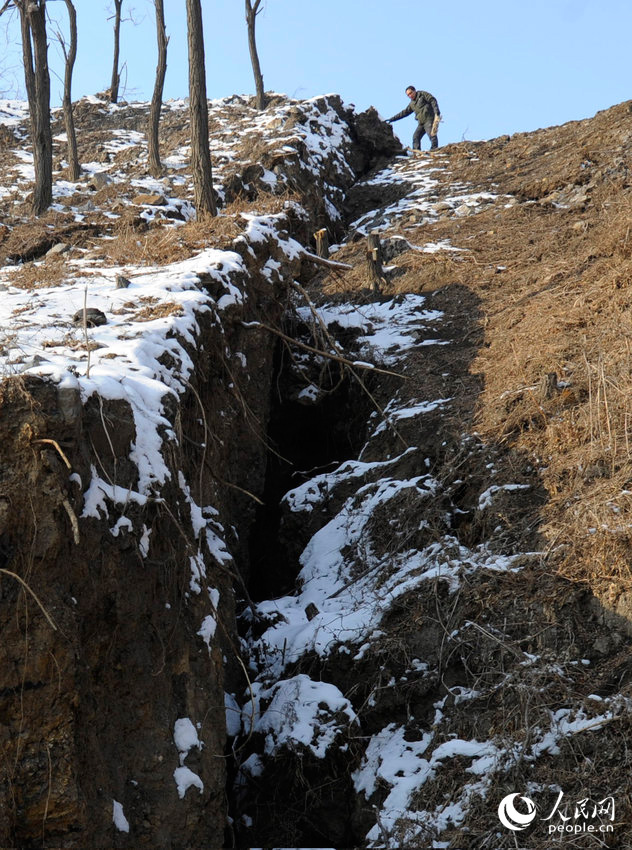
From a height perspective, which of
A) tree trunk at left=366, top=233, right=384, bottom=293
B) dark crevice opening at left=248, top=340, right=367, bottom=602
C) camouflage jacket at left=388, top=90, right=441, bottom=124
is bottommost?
dark crevice opening at left=248, top=340, right=367, bottom=602

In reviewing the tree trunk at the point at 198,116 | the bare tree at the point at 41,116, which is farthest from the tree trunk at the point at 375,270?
the bare tree at the point at 41,116

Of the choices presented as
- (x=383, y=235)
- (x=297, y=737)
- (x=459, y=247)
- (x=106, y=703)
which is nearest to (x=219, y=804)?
(x=297, y=737)

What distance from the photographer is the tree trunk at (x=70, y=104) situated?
1630 centimetres

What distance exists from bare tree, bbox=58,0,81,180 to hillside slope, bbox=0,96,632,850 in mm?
6587

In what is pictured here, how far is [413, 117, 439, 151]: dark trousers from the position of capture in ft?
62.8

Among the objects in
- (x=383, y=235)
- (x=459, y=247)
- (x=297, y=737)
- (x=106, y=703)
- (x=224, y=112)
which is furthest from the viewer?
(x=224, y=112)

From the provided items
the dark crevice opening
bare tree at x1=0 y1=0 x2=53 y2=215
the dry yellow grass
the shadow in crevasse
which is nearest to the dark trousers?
the dry yellow grass

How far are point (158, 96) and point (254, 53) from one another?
6709 millimetres

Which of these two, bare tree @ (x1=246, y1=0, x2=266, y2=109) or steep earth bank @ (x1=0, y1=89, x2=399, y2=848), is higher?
bare tree @ (x1=246, y1=0, x2=266, y2=109)

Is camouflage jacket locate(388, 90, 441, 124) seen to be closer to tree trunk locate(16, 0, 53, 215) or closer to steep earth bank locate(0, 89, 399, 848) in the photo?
tree trunk locate(16, 0, 53, 215)

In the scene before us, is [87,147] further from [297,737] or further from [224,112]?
[297,737]

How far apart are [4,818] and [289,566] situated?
13.3 ft

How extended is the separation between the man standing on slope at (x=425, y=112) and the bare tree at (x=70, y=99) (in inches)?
306

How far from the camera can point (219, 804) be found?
4.73 meters
